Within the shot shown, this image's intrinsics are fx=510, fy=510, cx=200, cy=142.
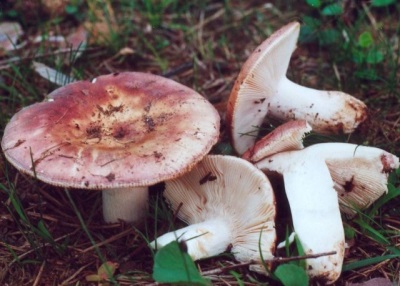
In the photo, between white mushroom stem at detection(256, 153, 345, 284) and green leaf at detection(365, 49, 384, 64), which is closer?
white mushroom stem at detection(256, 153, 345, 284)

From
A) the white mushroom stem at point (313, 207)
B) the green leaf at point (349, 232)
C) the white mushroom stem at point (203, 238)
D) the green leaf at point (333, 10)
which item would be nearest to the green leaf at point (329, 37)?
the green leaf at point (333, 10)

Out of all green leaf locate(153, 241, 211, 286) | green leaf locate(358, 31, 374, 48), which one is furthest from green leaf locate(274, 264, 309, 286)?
green leaf locate(358, 31, 374, 48)

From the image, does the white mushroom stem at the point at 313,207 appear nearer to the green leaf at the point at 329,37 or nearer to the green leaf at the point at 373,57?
the green leaf at the point at 373,57

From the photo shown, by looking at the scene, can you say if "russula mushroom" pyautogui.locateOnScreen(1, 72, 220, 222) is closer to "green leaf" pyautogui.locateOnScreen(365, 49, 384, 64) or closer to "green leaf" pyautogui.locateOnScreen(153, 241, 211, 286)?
"green leaf" pyautogui.locateOnScreen(153, 241, 211, 286)

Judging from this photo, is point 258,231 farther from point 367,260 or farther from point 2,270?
point 2,270

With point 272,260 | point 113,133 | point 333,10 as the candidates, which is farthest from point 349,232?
point 333,10

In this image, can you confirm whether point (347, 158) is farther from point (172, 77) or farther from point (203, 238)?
point (172, 77)
